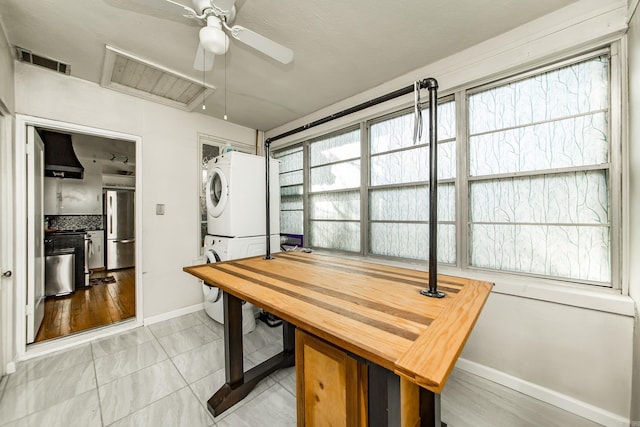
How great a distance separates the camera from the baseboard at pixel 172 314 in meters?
2.81

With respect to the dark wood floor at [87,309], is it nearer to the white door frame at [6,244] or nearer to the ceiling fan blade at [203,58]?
the white door frame at [6,244]

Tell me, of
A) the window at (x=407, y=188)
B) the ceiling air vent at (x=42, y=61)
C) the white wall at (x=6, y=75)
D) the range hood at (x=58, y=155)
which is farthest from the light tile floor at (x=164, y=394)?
the range hood at (x=58, y=155)

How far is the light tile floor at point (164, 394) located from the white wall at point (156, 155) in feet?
2.59

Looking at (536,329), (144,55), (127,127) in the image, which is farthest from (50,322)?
(536,329)

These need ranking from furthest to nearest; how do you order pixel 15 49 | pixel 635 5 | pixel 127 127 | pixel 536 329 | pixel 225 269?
pixel 127 127 → pixel 15 49 → pixel 536 329 → pixel 225 269 → pixel 635 5

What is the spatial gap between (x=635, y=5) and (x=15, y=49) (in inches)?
172

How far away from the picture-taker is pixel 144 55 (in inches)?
81.3

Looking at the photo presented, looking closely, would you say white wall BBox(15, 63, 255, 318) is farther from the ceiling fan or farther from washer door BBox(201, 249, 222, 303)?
the ceiling fan

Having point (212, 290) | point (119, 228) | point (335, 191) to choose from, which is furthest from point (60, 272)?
point (335, 191)

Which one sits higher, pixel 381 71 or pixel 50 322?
pixel 381 71

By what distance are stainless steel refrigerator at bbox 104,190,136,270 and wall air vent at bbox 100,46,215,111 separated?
4.22 meters

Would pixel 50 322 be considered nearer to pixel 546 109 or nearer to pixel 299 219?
pixel 299 219

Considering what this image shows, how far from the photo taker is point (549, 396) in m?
1.62

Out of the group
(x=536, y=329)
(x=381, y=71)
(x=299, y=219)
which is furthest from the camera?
(x=299, y=219)
